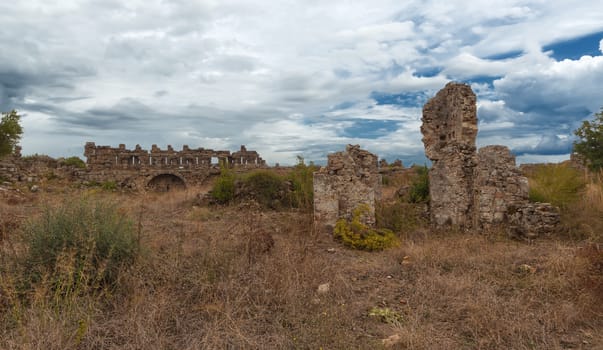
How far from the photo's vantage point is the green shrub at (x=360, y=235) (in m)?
8.10

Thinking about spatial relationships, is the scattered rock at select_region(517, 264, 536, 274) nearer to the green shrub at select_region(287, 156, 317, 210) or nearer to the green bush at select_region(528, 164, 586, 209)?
the green bush at select_region(528, 164, 586, 209)

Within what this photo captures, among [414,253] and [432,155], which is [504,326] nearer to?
[414,253]

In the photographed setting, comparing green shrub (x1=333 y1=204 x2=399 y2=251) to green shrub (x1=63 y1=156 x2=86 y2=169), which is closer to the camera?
green shrub (x1=333 y1=204 x2=399 y2=251)

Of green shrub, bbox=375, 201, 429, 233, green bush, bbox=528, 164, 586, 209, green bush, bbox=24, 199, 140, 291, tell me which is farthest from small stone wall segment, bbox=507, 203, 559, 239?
green bush, bbox=24, 199, 140, 291

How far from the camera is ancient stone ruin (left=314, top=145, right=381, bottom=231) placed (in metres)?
9.31

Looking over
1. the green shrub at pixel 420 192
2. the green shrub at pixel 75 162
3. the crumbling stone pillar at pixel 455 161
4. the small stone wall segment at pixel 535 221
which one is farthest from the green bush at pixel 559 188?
the green shrub at pixel 75 162

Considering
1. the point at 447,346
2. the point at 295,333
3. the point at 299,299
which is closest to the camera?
the point at 447,346

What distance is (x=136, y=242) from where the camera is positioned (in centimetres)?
509

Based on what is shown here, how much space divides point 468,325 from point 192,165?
79.7ft

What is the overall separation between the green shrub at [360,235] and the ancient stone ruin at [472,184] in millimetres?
2028

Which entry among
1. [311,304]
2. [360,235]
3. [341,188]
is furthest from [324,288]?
[341,188]

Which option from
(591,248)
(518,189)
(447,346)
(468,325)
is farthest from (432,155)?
(447,346)

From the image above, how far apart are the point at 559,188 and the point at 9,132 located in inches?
1006

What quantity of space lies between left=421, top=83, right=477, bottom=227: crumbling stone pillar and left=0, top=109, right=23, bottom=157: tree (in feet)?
72.6
